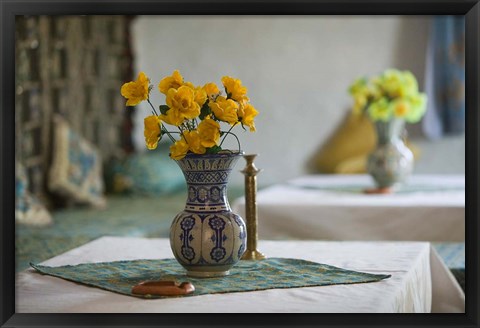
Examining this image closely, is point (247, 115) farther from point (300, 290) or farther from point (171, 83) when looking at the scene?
point (300, 290)

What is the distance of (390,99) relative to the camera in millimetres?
4191

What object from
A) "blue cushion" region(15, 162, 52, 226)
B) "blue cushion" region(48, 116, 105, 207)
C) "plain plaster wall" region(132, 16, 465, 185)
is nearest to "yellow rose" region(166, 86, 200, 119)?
"blue cushion" region(15, 162, 52, 226)

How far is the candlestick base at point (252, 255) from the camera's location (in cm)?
232

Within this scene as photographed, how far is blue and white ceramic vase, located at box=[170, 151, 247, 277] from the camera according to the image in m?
1.99

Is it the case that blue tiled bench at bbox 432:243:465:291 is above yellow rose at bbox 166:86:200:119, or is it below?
below

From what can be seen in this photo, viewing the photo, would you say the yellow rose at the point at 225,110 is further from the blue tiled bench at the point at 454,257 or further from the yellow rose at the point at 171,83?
the blue tiled bench at the point at 454,257

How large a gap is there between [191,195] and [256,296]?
0.94 ft

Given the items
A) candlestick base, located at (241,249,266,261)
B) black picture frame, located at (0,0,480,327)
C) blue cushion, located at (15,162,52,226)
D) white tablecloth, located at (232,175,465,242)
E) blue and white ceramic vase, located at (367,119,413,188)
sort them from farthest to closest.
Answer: blue cushion, located at (15,162,52,226) < blue and white ceramic vase, located at (367,119,413,188) < white tablecloth, located at (232,175,465,242) < candlestick base, located at (241,249,266,261) < black picture frame, located at (0,0,480,327)

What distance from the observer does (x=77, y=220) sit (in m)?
4.79

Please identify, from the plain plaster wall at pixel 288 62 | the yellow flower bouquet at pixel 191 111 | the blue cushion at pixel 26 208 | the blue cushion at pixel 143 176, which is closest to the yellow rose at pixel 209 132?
the yellow flower bouquet at pixel 191 111

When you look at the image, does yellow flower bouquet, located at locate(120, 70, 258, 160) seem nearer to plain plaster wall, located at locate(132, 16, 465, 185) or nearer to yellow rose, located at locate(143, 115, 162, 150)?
yellow rose, located at locate(143, 115, 162, 150)

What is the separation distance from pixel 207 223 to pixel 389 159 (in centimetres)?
228

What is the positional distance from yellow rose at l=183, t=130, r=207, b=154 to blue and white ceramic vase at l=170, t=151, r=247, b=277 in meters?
0.02

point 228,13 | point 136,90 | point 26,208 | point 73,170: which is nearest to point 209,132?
point 136,90
